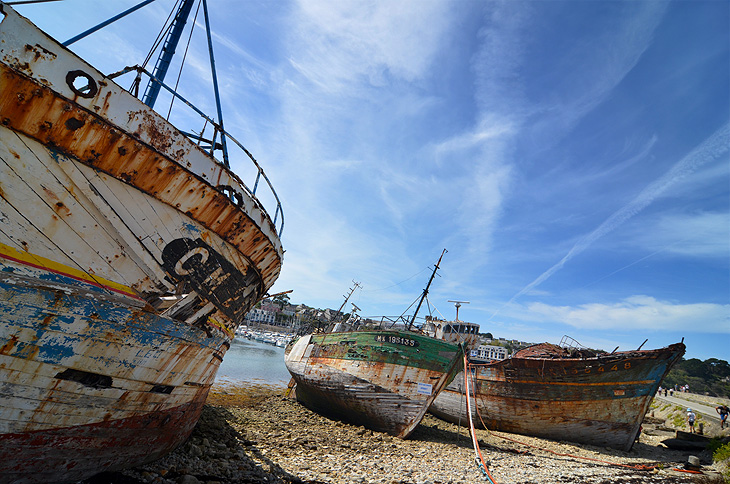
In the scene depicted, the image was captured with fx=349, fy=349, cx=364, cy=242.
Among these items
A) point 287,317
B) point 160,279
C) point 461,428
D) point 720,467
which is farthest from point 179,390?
point 287,317

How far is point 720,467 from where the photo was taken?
36.8 ft

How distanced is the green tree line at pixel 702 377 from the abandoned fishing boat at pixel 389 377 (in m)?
71.3

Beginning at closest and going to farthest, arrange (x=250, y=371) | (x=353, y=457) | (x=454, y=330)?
(x=353, y=457), (x=454, y=330), (x=250, y=371)

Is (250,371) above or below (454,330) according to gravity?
below

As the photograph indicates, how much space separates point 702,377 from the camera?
243 feet

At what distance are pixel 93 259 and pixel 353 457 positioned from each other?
7.24 m

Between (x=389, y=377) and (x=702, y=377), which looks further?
(x=702, y=377)

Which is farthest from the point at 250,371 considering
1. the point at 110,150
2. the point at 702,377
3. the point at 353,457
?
the point at 702,377

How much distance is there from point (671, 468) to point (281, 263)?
14.0 m

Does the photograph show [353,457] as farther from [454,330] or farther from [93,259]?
[454,330]

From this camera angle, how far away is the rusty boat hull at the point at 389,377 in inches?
449

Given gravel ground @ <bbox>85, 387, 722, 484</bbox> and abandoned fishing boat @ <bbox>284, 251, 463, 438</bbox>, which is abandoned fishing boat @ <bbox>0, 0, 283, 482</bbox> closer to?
gravel ground @ <bbox>85, 387, 722, 484</bbox>

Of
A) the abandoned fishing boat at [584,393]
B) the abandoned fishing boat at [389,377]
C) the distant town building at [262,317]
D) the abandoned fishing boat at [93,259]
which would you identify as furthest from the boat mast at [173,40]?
the distant town building at [262,317]

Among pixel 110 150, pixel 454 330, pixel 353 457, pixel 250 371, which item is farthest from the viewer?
pixel 250 371
